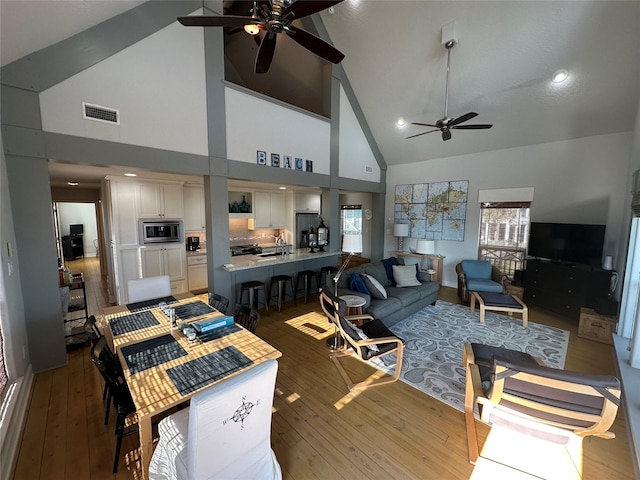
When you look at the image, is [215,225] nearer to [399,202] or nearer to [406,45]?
[406,45]

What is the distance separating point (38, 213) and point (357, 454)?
3802mm

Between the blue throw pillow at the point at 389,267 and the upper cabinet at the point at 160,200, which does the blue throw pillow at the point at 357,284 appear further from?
the upper cabinet at the point at 160,200

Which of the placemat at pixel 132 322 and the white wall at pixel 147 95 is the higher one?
the white wall at pixel 147 95

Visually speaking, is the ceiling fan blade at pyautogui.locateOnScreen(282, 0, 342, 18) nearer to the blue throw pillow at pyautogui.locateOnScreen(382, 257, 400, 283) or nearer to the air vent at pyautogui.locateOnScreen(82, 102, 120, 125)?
the air vent at pyautogui.locateOnScreen(82, 102, 120, 125)

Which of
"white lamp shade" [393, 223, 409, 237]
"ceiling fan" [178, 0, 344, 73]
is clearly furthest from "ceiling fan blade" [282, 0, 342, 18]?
"white lamp shade" [393, 223, 409, 237]

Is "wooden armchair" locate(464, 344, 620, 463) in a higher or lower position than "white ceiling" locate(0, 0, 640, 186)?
lower

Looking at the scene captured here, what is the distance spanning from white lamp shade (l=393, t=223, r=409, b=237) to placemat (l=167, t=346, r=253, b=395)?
5811 mm

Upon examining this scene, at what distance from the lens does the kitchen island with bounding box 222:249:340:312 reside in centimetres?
431

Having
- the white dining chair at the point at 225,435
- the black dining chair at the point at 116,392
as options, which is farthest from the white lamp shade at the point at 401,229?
the black dining chair at the point at 116,392

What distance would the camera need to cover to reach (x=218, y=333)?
2.19 metres

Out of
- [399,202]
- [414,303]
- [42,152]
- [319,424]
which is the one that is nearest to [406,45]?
[399,202]

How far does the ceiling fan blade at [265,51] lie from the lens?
260 cm

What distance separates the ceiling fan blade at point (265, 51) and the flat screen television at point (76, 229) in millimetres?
10732

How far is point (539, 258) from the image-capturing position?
4.91 m
